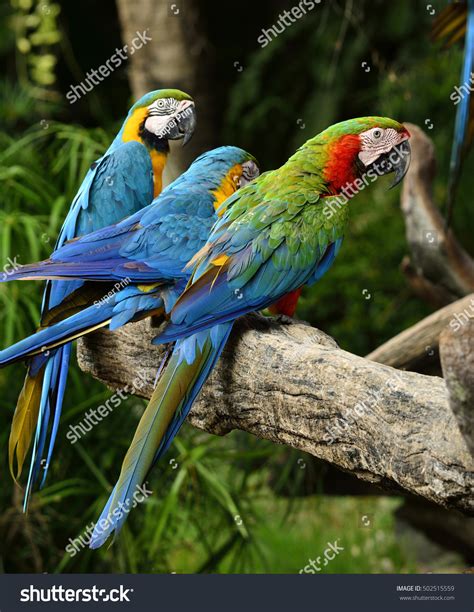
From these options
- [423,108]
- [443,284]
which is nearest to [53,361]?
[443,284]

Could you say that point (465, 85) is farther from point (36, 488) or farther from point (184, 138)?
point (36, 488)

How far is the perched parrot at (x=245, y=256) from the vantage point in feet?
3.45

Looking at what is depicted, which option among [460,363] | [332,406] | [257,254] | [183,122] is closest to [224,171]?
[183,122]

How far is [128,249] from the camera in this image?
1177 millimetres

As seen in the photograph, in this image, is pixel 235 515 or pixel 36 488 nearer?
pixel 235 515

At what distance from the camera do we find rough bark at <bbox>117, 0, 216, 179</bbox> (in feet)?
6.86

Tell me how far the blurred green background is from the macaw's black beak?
39cm

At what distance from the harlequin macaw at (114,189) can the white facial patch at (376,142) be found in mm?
316

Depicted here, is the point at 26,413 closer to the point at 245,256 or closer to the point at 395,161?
the point at 245,256

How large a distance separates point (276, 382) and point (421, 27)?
6.88ft

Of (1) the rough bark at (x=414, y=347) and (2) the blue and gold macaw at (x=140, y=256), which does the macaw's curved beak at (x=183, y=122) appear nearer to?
(2) the blue and gold macaw at (x=140, y=256)

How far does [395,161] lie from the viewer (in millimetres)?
1210

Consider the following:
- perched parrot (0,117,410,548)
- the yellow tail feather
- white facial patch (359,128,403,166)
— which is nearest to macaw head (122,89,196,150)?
perched parrot (0,117,410,548)

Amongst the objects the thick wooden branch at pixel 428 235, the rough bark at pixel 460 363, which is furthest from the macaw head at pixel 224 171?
the thick wooden branch at pixel 428 235
